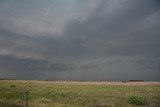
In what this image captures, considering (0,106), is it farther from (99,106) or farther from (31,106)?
(99,106)

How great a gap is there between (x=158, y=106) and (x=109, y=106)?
13.7 ft

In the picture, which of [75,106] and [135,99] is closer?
[75,106]

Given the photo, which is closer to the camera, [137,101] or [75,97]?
[137,101]

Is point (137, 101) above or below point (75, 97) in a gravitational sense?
below

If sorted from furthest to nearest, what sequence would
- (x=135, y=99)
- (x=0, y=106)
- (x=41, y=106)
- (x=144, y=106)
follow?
(x=135, y=99), (x=144, y=106), (x=41, y=106), (x=0, y=106)

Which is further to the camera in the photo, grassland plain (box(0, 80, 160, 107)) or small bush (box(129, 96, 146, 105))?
small bush (box(129, 96, 146, 105))

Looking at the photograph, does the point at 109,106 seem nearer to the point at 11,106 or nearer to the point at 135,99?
the point at 135,99

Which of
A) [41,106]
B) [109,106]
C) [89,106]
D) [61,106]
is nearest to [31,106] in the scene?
[41,106]

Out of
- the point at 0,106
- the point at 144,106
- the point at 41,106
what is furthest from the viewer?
the point at 144,106

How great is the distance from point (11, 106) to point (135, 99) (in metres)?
13.1

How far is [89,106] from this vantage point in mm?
21125

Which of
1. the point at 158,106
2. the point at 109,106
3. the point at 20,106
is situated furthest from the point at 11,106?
the point at 158,106

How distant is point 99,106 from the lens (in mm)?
21688

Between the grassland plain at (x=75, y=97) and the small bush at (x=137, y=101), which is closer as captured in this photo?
the grassland plain at (x=75, y=97)
